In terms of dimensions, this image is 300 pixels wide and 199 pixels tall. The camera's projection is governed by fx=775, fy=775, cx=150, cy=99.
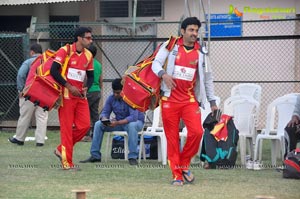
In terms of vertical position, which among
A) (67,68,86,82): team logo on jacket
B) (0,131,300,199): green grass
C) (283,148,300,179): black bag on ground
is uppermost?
(67,68,86,82): team logo on jacket

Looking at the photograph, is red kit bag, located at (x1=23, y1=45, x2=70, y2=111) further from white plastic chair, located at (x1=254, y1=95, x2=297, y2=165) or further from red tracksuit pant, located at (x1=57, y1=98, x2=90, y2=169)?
white plastic chair, located at (x1=254, y1=95, x2=297, y2=165)

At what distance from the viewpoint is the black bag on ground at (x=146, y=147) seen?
11.5m

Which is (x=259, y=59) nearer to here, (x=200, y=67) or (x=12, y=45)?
(x=12, y=45)

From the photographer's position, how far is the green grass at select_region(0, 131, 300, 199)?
824 centimetres

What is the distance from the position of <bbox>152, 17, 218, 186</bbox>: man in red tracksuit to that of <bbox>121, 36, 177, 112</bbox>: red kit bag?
0.15m

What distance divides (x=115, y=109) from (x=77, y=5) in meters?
6.38

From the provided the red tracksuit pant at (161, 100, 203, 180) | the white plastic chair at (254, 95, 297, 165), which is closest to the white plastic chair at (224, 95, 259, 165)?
the white plastic chair at (254, 95, 297, 165)

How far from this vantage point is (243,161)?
10852 mm

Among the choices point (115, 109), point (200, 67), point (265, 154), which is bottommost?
point (265, 154)

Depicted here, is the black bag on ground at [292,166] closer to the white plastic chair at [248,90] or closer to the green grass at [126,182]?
the green grass at [126,182]

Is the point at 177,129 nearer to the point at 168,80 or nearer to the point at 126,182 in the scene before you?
the point at 168,80

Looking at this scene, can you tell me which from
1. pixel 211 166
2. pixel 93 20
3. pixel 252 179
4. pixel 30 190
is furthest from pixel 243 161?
pixel 93 20

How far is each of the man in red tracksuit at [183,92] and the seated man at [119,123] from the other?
1969 mm

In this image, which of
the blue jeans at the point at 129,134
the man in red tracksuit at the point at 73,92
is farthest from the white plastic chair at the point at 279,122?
the man in red tracksuit at the point at 73,92
